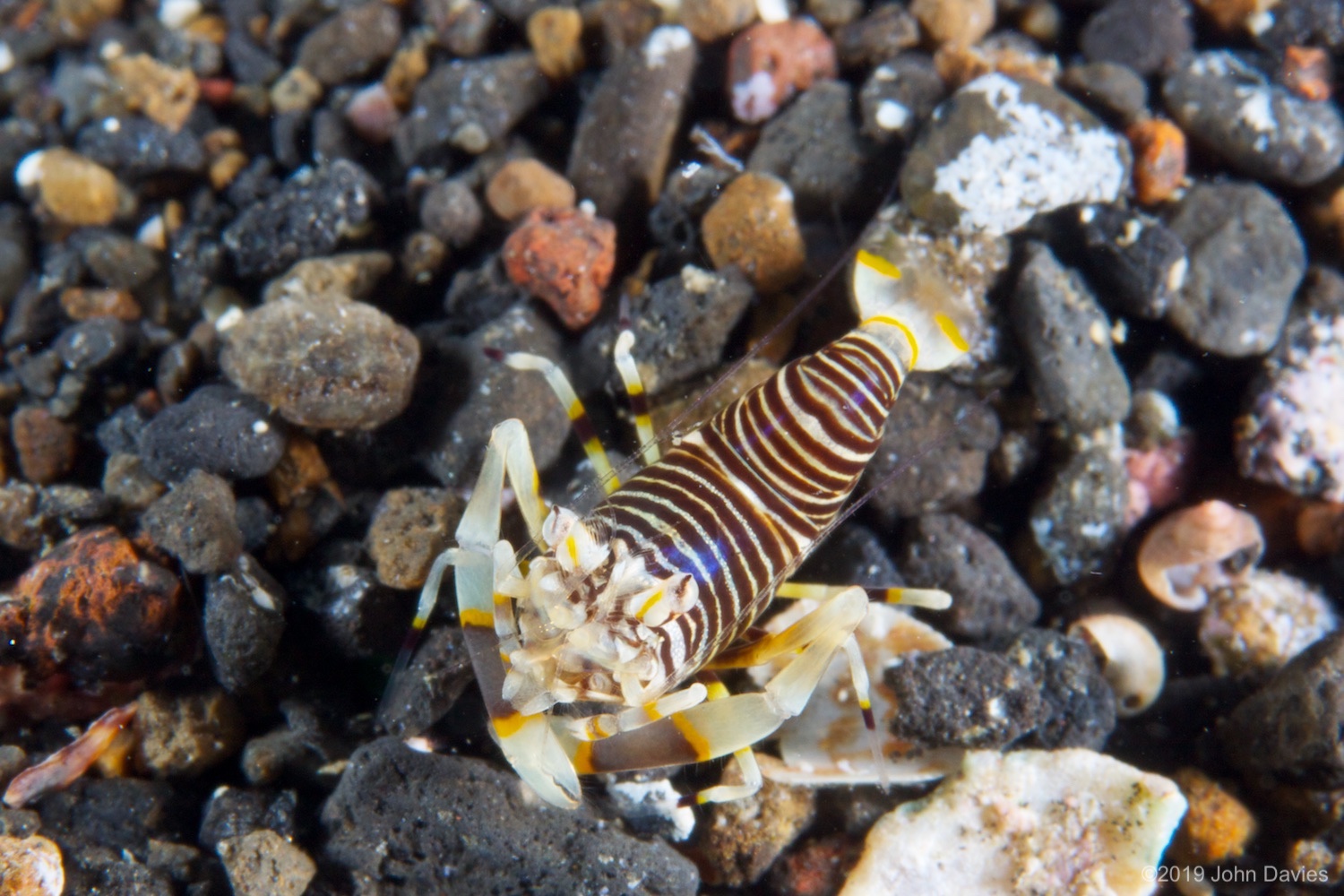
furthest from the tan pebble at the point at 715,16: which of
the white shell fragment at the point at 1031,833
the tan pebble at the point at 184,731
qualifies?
the tan pebble at the point at 184,731

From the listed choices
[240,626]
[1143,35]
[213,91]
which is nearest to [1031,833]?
[240,626]

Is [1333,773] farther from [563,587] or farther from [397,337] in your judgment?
[397,337]

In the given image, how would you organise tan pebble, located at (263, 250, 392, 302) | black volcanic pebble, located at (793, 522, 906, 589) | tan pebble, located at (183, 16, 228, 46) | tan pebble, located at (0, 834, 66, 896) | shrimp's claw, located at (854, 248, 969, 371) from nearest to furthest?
tan pebble, located at (0, 834, 66, 896)
black volcanic pebble, located at (793, 522, 906, 589)
shrimp's claw, located at (854, 248, 969, 371)
tan pebble, located at (263, 250, 392, 302)
tan pebble, located at (183, 16, 228, 46)

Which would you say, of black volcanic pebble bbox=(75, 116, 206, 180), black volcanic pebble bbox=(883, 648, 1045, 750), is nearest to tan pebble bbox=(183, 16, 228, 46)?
black volcanic pebble bbox=(75, 116, 206, 180)

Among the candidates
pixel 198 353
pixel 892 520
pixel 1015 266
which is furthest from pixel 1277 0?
pixel 198 353

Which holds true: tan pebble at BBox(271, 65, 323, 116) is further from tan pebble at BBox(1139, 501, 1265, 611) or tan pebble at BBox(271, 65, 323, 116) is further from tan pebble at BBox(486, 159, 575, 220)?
tan pebble at BBox(1139, 501, 1265, 611)

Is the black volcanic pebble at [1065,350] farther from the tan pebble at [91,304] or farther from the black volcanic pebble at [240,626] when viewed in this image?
the tan pebble at [91,304]
